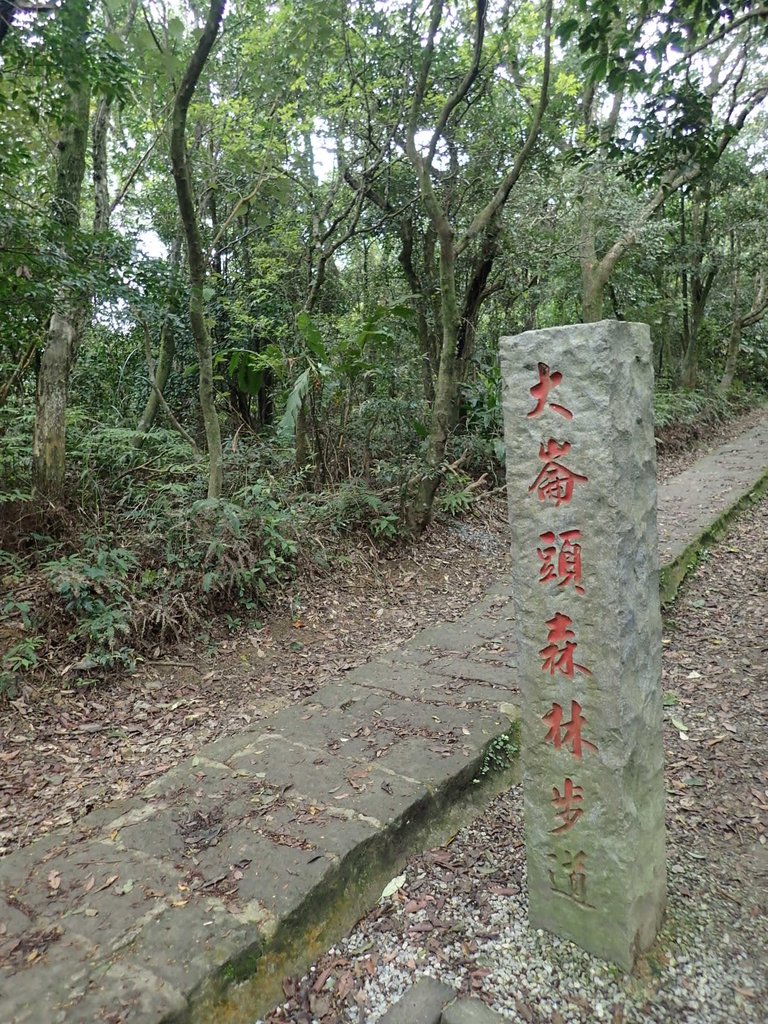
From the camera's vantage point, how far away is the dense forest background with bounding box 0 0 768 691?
425 cm

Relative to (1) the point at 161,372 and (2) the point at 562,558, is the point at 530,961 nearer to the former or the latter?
(2) the point at 562,558

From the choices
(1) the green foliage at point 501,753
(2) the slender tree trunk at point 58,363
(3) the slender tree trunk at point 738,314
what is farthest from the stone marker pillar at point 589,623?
(3) the slender tree trunk at point 738,314

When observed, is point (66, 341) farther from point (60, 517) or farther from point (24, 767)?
point (24, 767)

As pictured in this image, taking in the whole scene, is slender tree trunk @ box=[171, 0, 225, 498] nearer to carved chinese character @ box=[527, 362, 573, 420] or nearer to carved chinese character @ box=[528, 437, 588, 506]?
carved chinese character @ box=[527, 362, 573, 420]

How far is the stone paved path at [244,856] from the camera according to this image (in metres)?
1.92

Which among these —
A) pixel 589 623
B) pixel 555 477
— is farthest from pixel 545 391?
pixel 589 623

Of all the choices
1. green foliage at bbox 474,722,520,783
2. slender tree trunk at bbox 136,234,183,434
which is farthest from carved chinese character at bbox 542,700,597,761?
slender tree trunk at bbox 136,234,183,434

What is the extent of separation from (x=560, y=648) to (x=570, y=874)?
0.72m

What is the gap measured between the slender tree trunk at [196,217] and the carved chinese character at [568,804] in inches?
149

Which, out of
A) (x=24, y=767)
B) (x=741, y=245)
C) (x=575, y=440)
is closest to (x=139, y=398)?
(x=24, y=767)

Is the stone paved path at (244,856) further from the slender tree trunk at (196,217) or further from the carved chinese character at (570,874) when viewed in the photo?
the slender tree trunk at (196,217)

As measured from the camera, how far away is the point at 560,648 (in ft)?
6.75

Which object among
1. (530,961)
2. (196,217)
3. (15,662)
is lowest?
(530,961)

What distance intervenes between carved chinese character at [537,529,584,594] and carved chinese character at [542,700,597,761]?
1.19ft
